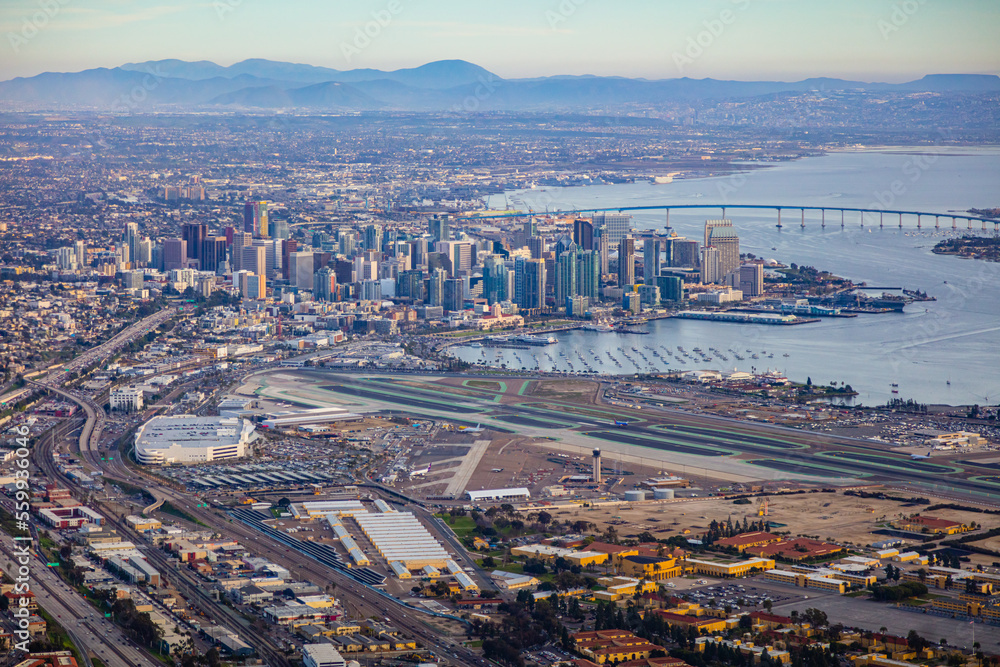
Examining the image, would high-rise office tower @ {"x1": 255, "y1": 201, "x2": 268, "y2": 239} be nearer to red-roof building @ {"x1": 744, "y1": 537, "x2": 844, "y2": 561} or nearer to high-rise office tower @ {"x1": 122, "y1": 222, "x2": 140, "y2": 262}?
high-rise office tower @ {"x1": 122, "y1": 222, "x2": 140, "y2": 262}

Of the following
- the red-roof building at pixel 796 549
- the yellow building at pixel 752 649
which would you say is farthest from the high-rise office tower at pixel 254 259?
the yellow building at pixel 752 649

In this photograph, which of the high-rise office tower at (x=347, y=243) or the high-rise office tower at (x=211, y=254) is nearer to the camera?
the high-rise office tower at (x=211, y=254)

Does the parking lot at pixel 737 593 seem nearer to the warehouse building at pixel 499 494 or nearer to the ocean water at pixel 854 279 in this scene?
the warehouse building at pixel 499 494

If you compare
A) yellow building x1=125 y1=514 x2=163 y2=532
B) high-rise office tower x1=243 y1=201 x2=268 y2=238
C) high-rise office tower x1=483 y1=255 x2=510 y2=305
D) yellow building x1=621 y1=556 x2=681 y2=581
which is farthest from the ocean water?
high-rise office tower x1=243 y1=201 x2=268 y2=238

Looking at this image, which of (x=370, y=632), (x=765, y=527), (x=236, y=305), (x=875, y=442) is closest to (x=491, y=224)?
(x=236, y=305)

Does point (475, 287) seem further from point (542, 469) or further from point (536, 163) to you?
point (536, 163)

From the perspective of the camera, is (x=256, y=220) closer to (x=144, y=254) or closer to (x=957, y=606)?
(x=144, y=254)

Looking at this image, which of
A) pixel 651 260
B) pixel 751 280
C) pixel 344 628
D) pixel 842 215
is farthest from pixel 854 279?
pixel 344 628
